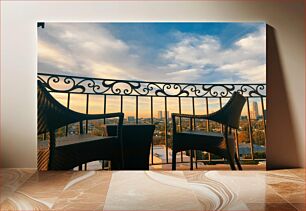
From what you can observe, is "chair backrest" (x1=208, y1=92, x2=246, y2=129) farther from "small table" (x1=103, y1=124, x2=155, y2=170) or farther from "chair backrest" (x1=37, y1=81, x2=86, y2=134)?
"chair backrest" (x1=37, y1=81, x2=86, y2=134)

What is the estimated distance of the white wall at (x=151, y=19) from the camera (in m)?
2.41

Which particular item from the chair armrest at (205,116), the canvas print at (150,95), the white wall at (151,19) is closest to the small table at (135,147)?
the canvas print at (150,95)

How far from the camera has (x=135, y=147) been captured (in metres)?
2.41

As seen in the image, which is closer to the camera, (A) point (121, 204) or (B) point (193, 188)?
(A) point (121, 204)

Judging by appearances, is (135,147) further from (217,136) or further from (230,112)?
(230,112)

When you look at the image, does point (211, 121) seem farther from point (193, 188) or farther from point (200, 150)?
point (193, 188)

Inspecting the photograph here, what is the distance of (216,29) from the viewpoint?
2.38 metres

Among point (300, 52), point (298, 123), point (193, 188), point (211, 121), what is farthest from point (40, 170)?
point (300, 52)

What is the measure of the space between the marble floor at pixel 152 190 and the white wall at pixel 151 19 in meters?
0.22

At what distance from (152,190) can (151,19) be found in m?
1.32

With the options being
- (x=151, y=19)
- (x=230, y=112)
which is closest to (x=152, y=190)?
(x=230, y=112)

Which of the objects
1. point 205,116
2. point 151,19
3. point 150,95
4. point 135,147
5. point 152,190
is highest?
point 151,19

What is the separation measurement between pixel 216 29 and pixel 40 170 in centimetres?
177

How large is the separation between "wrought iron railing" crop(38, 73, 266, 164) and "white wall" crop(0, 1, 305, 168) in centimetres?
16
